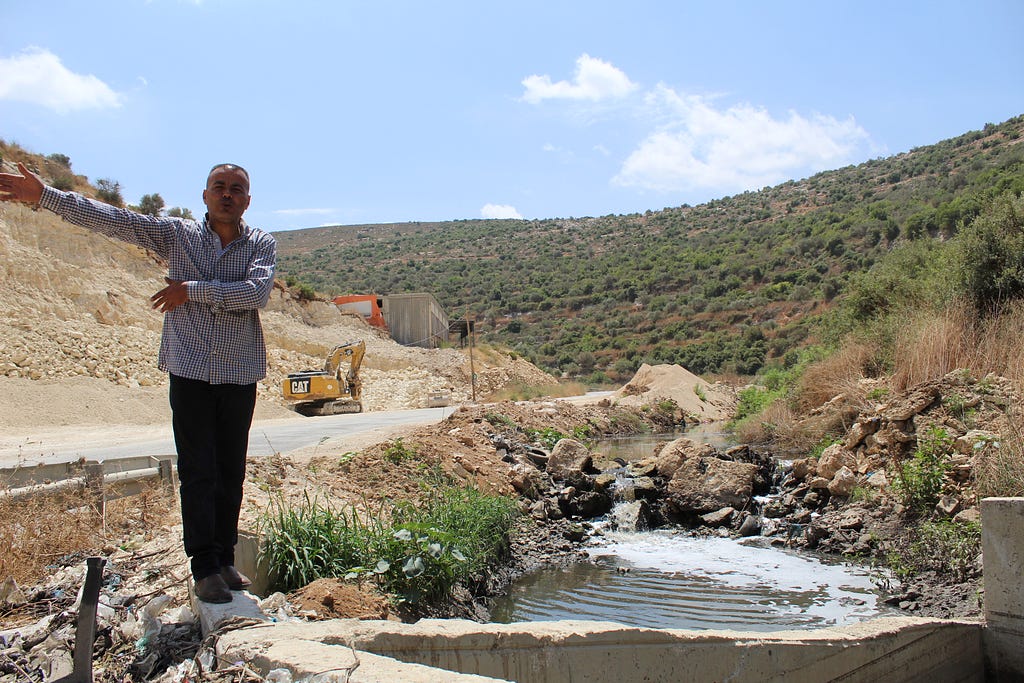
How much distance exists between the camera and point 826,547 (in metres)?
Result: 8.47

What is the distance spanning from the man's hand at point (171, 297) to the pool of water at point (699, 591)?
4.32 metres

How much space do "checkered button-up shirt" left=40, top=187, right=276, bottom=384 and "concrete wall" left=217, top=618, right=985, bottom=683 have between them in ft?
3.89

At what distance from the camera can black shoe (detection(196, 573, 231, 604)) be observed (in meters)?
3.30

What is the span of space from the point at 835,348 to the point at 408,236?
7909cm

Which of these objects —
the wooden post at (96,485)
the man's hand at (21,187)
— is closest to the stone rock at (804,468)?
the wooden post at (96,485)

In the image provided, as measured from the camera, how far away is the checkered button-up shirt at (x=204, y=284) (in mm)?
3334

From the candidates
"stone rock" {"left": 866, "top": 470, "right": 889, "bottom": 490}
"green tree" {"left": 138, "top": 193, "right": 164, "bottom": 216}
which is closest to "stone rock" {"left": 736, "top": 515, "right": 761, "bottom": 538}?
"stone rock" {"left": 866, "top": 470, "right": 889, "bottom": 490}

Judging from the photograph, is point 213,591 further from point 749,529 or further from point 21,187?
point 749,529

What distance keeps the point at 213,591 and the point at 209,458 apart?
0.57 metres

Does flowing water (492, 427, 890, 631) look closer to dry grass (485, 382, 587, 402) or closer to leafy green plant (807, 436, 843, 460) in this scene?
leafy green plant (807, 436, 843, 460)

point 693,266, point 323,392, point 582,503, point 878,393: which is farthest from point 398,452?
point 693,266

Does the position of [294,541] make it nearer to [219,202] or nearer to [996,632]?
[219,202]

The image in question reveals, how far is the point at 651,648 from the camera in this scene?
369 cm

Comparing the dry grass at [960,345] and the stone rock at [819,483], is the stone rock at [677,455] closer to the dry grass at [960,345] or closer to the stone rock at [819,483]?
the stone rock at [819,483]
